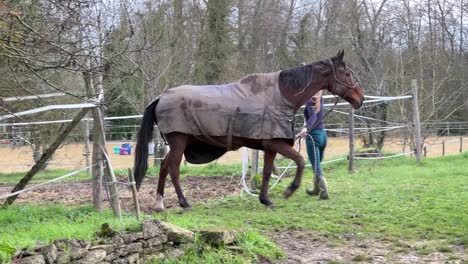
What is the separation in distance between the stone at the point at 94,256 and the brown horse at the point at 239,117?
281 centimetres

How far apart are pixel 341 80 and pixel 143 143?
272 centimetres

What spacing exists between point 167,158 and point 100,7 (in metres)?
2.10

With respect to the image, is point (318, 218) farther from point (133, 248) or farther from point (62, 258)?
point (62, 258)

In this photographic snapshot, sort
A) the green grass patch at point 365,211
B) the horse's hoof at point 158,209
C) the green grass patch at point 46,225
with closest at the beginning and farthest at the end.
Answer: the green grass patch at point 46,225
the green grass patch at point 365,211
the horse's hoof at point 158,209

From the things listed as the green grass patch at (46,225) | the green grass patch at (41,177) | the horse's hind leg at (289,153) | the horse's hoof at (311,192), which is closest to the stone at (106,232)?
the green grass patch at (46,225)

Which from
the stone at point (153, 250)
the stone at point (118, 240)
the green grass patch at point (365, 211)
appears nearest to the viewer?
the stone at point (118, 240)

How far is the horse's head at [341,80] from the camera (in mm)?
7012

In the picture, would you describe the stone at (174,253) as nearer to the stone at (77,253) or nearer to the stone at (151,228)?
→ the stone at (151,228)

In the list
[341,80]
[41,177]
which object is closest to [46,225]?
[341,80]

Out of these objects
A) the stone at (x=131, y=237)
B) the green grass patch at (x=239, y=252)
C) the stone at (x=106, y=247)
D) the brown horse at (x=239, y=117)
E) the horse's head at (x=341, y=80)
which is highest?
the horse's head at (x=341, y=80)

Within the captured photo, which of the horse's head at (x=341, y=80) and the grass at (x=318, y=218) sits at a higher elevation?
the horse's head at (x=341, y=80)

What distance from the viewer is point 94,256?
3785 millimetres

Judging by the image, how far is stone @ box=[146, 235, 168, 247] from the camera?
13.9ft

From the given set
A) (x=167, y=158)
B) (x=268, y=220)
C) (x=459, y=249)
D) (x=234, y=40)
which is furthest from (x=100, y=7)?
(x=234, y=40)
